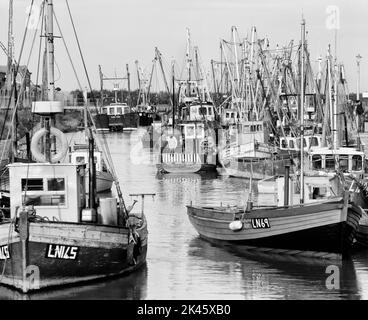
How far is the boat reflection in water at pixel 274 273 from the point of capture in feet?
89.4

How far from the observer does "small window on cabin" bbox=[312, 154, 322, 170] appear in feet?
149

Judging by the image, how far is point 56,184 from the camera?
88.2 ft

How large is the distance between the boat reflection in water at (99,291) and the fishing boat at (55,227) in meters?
0.18

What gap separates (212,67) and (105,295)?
8258cm

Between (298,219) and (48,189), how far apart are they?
796cm

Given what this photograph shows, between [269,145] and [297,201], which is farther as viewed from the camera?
[269,145]

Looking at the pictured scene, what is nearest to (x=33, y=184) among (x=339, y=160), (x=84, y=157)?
(x=339, y=160)

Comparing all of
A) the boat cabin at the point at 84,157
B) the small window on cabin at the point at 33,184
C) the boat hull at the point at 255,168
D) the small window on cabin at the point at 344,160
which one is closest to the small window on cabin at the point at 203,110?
the boat hull at the point at 255,168

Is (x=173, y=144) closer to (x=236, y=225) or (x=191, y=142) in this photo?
(x=191, y=142)

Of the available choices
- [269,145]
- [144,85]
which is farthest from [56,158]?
[144,85]

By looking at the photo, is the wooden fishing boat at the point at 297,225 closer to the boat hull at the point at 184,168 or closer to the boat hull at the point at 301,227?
the boat hull at the point at 301,227

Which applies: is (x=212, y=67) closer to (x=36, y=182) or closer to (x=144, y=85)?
(x=144, y=85)

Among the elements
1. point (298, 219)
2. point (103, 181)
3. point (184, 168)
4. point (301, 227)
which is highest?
point (298, 219)

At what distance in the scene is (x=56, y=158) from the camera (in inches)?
1085
